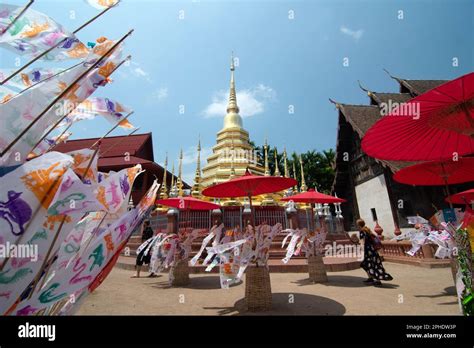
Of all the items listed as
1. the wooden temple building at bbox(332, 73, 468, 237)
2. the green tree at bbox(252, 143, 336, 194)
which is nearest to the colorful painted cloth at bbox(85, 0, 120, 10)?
the wooden temple building at bbox(332, 73, 468, 237)

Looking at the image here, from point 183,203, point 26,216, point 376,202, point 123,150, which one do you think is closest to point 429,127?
point 26,216

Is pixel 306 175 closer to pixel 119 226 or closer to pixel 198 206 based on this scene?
pixel 198 206

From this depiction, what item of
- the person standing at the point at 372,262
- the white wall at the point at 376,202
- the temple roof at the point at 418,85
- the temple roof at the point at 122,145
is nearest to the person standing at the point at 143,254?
the person standing at the point at 372,262

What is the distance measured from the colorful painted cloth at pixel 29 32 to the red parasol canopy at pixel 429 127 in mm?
3489

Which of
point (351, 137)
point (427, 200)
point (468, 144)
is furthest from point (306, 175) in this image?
point (468, 144)

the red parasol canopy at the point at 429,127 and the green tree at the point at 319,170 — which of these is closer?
the red parasol canopy at the point at 429,127

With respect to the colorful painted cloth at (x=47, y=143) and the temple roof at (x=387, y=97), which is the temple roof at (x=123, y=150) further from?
the temple roof at (x=387, y=97)

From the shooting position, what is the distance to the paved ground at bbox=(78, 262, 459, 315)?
4.15 m

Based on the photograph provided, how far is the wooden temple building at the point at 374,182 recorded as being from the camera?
14.3 metres

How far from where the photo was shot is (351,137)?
19625 millimetres

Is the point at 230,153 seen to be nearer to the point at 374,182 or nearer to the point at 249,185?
the point at 374,182

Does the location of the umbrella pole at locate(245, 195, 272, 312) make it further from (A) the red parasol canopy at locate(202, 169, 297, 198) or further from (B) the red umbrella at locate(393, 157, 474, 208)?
(B) the red umbrella at locate(393, 157, 474, 208)

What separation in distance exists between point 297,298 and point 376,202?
46.9ft

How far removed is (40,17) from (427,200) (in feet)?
58.9
